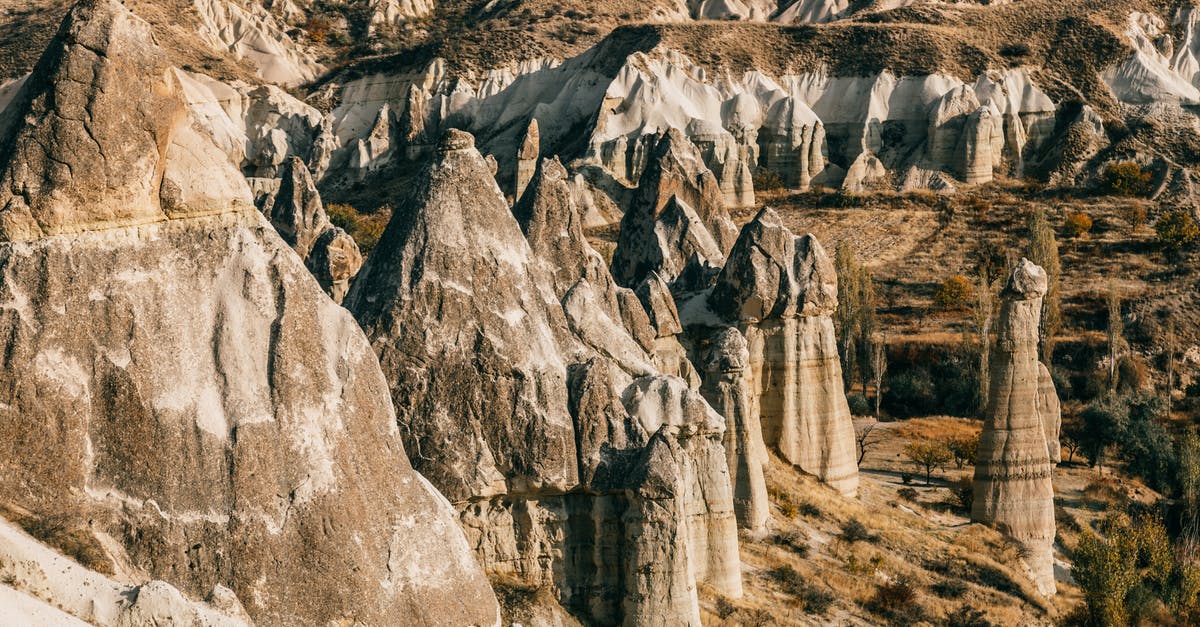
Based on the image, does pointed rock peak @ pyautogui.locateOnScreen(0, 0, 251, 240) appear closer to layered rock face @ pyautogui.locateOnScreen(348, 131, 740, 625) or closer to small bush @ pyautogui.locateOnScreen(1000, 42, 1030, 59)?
layered rock face @ pyautogui.locateOnScreen(348, 131, 740, 625)

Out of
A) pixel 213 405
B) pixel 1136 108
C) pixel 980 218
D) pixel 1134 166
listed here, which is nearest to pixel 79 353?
pixel 213 405

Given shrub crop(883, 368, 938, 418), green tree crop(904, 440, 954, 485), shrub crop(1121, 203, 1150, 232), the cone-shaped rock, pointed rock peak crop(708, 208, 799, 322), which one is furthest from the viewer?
shrub crop(1121, 203, 1150, 232)

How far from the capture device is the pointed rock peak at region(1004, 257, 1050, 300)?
96.8 ft

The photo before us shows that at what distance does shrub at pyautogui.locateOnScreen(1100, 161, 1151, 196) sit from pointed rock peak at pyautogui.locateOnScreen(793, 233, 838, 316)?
1736 inches

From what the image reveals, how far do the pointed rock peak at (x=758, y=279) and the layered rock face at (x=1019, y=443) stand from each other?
427 centimetres

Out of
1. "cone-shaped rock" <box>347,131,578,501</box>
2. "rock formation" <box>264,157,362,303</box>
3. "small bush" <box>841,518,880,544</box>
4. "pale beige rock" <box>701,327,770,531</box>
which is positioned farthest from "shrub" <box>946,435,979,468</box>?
"cone-shaped rock" <box>347,131,578,501</box>

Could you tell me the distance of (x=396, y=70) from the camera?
319 feet

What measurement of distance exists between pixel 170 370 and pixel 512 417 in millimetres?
4649

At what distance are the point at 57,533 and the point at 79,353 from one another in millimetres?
1462

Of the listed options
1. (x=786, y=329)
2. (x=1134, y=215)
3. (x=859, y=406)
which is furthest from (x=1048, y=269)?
(x=786, y=329)

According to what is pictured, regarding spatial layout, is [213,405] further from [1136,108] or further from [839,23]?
[839,23]

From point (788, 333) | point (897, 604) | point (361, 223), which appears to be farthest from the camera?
point (361, 223)

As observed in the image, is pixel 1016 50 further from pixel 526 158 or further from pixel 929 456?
pixel 929 456

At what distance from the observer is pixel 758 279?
29.3 m
